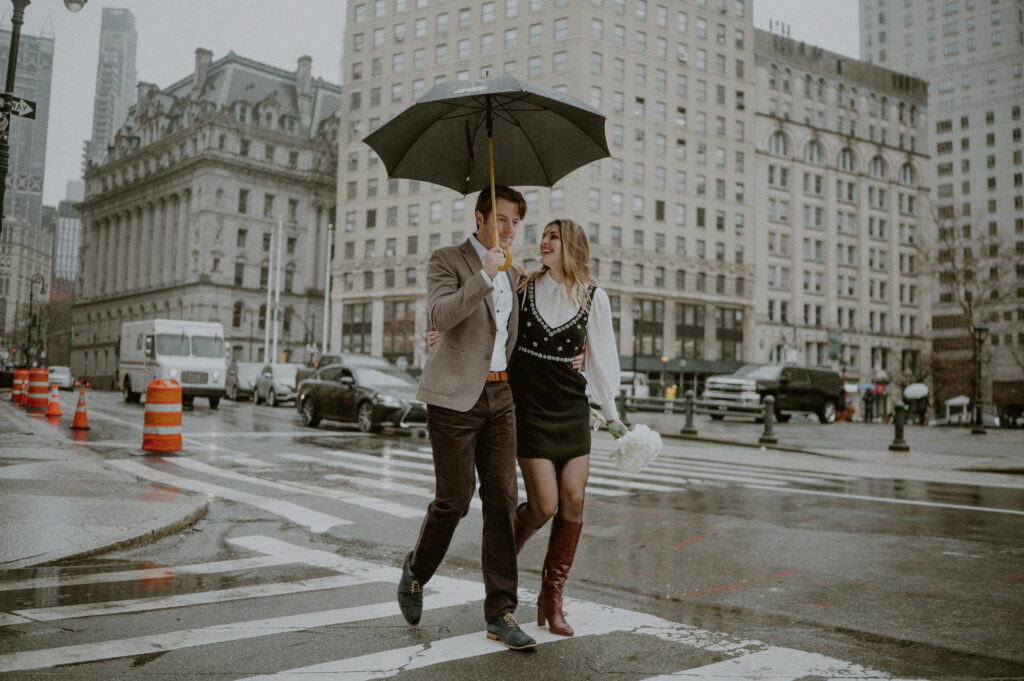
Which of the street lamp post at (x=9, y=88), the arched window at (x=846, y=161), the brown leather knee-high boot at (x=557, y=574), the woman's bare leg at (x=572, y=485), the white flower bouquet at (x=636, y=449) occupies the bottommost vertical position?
the brown leather knee-high boot at (x=557, y=574)

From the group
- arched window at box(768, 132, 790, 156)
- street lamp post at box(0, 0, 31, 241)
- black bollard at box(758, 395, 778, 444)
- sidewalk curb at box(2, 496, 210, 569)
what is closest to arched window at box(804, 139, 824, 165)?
arched window at box(768, 132, 790, 156)

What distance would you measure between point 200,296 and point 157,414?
244 feet

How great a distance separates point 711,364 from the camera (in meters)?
74.4

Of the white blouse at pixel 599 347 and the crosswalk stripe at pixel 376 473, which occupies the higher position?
the white blouse at pixel 599 347

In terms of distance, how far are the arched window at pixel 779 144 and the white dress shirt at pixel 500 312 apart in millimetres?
81171

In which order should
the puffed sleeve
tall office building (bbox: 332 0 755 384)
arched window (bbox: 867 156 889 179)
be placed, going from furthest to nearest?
arched window (bbox: 867 156 889 179) < tall office building (bbox: 332 0 755 384) < the puffed sleeve

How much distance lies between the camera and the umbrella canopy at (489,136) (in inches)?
174

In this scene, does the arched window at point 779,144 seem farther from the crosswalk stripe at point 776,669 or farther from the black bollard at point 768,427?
the crosswalk stripe at point 776,669

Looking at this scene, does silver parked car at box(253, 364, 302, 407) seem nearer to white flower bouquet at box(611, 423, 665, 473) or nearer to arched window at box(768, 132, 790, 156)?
white flower bouquet at box(611, 423, 665, 473)

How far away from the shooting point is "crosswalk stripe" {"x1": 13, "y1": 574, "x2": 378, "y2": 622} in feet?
13.7

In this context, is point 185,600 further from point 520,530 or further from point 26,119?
point 26,119

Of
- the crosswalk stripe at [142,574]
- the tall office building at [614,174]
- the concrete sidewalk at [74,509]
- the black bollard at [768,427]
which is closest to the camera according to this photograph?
the crosswalk stripe at [142,574]

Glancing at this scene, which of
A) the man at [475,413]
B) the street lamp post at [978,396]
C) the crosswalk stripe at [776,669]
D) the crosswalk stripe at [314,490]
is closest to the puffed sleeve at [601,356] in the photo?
the man at [475,413]

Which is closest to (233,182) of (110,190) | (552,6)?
(110,190)
